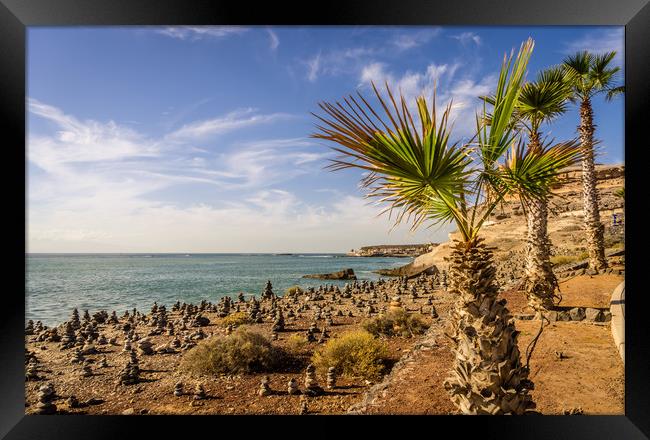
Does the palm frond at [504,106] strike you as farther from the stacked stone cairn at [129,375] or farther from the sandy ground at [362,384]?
the stacked stone cairn at [129,375]

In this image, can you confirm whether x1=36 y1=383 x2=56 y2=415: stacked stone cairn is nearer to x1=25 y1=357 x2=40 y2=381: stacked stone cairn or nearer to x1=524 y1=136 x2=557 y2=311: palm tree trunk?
x1=25 y1=357 x2=40 y2=381: stacked stone cairn

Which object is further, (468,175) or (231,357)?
(231,357)

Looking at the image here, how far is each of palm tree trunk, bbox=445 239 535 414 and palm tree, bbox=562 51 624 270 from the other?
15.1 ft

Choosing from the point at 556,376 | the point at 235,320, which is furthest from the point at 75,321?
the point at 556,376

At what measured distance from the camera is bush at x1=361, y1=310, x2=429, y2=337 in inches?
193

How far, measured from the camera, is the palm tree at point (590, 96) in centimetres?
476

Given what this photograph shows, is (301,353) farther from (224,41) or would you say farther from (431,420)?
(224,41)

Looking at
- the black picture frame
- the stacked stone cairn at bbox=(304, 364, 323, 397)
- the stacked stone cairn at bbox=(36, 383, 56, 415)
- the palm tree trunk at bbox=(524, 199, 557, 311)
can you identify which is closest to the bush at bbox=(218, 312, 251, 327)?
the stacked stone cairn at bbox=(36, 383, 56, 415)

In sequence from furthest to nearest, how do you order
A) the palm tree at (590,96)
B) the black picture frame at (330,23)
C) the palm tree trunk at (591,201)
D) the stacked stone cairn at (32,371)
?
the palm tree trunk at (591,201), the palm tree at (590,96), the stacked stone cairn at (32,371), the black picture frame at (330,23)

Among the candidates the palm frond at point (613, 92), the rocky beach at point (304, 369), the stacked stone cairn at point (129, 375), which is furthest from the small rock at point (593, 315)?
the stacked stone cairn at point (129, 375)

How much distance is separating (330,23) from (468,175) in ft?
5.35

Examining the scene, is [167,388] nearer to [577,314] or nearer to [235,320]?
[235,320]

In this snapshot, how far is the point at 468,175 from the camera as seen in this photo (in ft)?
5.61

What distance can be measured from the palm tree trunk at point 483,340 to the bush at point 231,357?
106 inches
